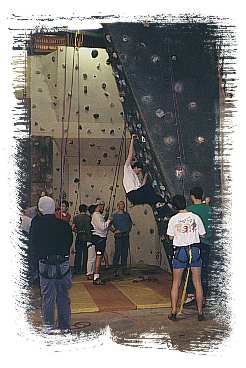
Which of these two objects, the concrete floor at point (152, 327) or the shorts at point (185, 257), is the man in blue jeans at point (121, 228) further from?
the shorts at point (185, 257)

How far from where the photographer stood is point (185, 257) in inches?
180

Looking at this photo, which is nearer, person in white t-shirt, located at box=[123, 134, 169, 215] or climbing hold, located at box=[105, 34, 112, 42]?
climbing hold, located at box=[105, 34, 112, 42]

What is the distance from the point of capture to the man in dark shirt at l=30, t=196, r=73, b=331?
3.88 meters

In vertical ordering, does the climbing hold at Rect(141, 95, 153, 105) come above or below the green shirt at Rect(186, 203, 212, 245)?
above

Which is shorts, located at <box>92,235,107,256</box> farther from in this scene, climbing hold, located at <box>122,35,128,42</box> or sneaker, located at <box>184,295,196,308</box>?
climbing hold, located at <box>122,35,128,42</box>

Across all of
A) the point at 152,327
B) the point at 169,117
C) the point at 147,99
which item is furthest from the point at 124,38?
the point at 152,327

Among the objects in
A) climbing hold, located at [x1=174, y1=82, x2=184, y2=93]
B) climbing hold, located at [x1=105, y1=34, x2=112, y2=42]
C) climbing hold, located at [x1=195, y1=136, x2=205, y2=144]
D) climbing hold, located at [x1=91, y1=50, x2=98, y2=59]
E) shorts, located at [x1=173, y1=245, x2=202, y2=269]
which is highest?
climbing hold, located at [x1=91, y1=50, x2=98, y2=59]

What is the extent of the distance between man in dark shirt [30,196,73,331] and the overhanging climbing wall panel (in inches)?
48.5

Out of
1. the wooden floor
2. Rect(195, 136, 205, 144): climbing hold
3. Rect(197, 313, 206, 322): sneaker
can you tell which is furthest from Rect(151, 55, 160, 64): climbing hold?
the wooden floor

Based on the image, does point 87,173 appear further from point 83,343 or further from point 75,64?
point 83,343

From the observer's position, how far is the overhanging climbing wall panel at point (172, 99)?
4578mm

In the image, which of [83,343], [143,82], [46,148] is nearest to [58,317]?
[83,343]

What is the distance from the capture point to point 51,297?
411 centimetres

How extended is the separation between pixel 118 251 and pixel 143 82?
3470 millimetres
